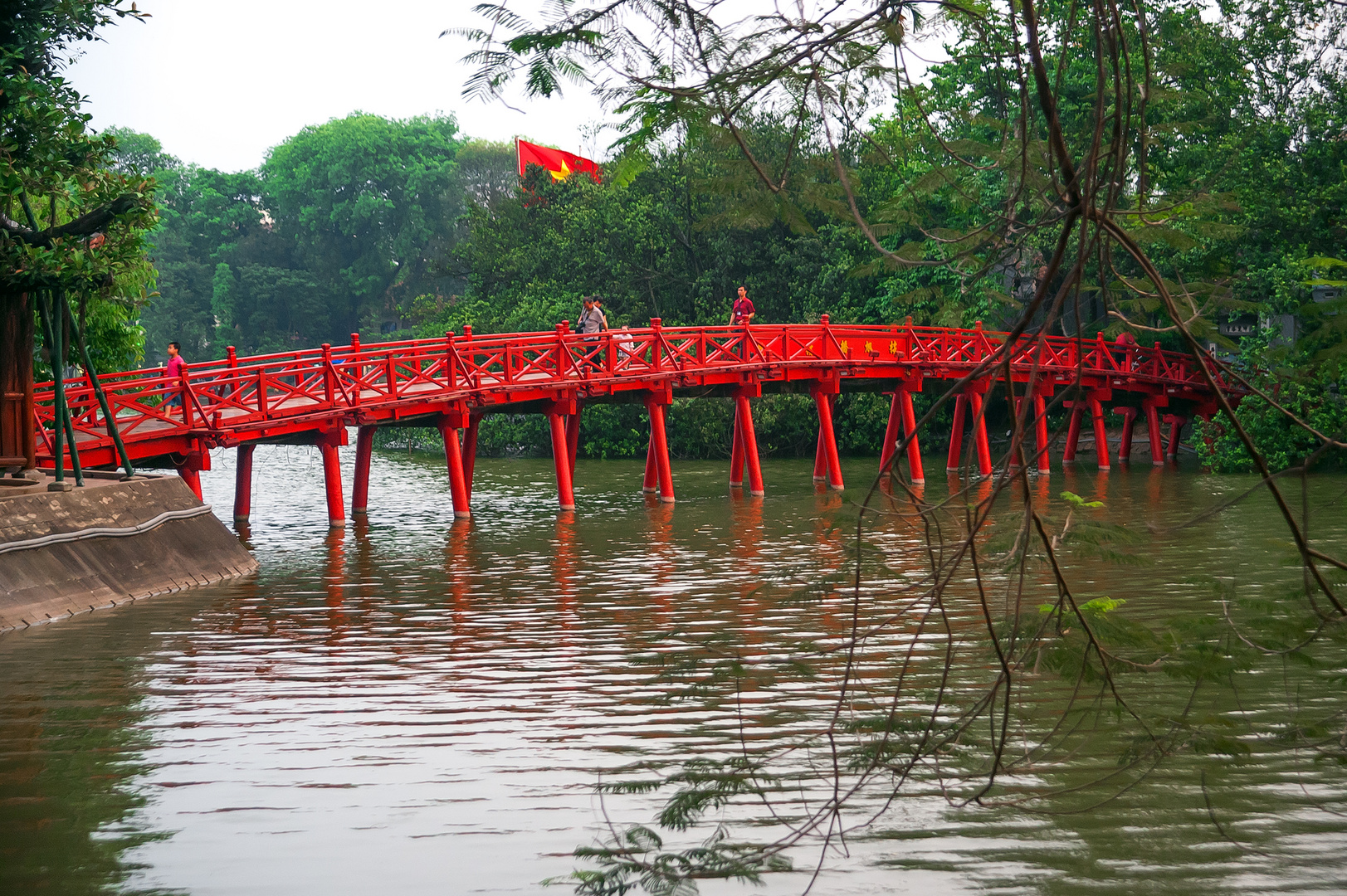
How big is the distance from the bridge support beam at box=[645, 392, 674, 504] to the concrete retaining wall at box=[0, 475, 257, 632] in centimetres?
1010

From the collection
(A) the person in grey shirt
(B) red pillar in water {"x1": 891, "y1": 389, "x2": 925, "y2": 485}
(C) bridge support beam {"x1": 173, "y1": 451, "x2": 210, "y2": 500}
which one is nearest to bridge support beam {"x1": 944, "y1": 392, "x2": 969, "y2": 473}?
(B) red pillar in water {"x1": 891, "y1": 389, "x2": 925, "y2": 485}

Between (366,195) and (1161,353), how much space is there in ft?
162

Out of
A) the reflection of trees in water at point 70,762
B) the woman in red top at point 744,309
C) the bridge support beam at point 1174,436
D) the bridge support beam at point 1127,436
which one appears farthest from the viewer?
the bridge support beam at point 1174,436

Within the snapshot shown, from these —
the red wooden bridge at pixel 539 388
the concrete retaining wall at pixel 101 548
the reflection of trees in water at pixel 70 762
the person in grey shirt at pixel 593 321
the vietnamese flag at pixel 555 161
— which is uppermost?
the vietnamese flag at pixel 555 161

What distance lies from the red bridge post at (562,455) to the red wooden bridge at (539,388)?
0.12ft

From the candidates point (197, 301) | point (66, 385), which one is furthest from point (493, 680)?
point (197, 301)

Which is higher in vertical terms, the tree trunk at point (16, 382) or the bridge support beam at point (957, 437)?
the tree trunk at point (16, 382)

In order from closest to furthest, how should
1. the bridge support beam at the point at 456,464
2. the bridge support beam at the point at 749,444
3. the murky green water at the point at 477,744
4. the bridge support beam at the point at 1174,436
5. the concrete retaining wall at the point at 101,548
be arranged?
the murky green water at the point at 477,744, the concrete retaining wall at the point at 101,548, the bridge support beam at the point at 456,464, the bridge support beam at the point at 749,444, the bridge support beam at the point at 1174,436

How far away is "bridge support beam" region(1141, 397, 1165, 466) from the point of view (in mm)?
31453

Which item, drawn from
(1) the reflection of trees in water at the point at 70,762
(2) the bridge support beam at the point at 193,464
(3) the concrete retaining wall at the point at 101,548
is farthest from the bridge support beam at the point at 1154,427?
(1) the reflection of trees in water at the point at 70,762

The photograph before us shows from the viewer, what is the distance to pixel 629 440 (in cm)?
4075

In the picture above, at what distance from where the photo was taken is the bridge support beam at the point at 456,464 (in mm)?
21109

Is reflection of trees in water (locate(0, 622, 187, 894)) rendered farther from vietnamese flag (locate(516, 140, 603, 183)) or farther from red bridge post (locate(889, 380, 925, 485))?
vietnamese flag (locate(516, 140, 603, 183))

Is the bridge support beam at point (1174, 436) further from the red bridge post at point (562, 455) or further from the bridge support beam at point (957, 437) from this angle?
the red bridge post at point (562, 455)
